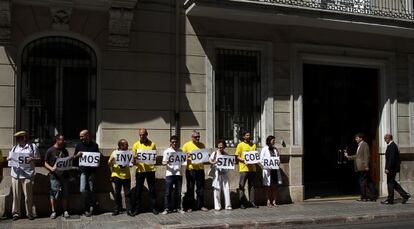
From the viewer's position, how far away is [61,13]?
41.2 ft

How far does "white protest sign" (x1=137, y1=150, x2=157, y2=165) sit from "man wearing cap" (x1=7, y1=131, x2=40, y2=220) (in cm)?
225

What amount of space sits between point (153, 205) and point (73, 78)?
356 cm

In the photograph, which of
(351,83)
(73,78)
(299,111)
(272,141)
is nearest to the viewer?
(73,78)

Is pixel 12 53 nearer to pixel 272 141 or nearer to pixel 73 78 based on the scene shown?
pixel 73 78

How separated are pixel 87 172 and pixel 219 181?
3166 millimetres

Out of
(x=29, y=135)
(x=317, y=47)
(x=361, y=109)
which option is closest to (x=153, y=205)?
(x=29, y=135)

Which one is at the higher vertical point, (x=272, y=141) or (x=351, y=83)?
(x=351, y=83)

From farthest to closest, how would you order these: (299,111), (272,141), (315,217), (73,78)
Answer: (299,111), (272,141), (73,78), (315,217)

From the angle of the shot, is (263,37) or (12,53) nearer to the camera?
(12,53)

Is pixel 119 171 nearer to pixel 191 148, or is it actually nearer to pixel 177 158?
pixel 177 158

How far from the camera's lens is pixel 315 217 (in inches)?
471

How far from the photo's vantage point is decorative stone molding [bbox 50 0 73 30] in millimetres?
12466

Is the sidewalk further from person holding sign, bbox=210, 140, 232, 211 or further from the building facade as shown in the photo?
the building facade

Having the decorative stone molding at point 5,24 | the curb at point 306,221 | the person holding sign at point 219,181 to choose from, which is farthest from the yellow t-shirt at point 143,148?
the decorative stone molding at point 5,24
